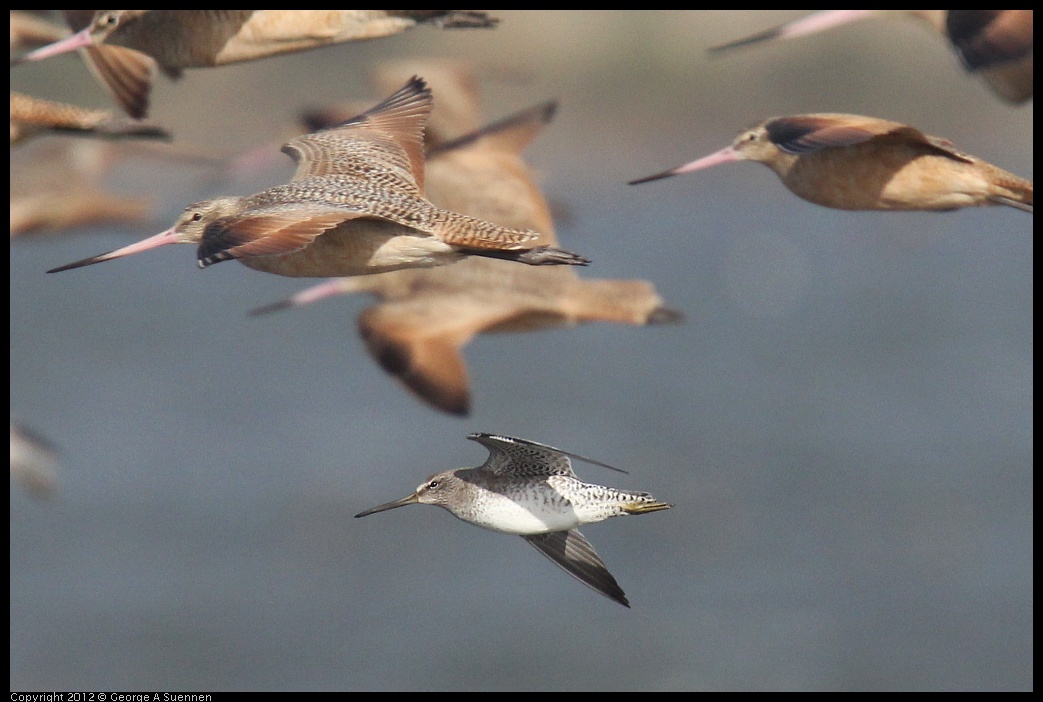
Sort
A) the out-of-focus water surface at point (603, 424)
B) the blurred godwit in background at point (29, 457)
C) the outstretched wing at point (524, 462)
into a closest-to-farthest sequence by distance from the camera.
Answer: the outstretched wing at point (524, 462) → the blurred godwit in background at point (29, 457) → the out-of-focus water surface at point (603, 424)

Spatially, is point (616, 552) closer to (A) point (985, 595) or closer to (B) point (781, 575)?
(B) point (781, 575)

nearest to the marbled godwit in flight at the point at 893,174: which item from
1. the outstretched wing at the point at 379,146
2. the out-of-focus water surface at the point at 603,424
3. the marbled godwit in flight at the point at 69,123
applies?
the outstretched wing at the point at 379,146

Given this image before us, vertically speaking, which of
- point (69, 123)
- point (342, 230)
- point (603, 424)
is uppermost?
point (342, 230)

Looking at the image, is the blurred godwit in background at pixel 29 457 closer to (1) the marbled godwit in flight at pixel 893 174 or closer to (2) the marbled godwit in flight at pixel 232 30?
(2) the marbled godwit in flight at pixel 232 30

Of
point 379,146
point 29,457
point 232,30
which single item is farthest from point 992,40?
point 29,457

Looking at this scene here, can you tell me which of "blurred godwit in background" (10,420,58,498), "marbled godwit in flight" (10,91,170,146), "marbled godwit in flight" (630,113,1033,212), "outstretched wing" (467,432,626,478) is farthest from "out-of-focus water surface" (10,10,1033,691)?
"outstretched wing" (467,432,626,478)

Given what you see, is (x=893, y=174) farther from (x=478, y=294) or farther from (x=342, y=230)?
(x=478, y=294)
